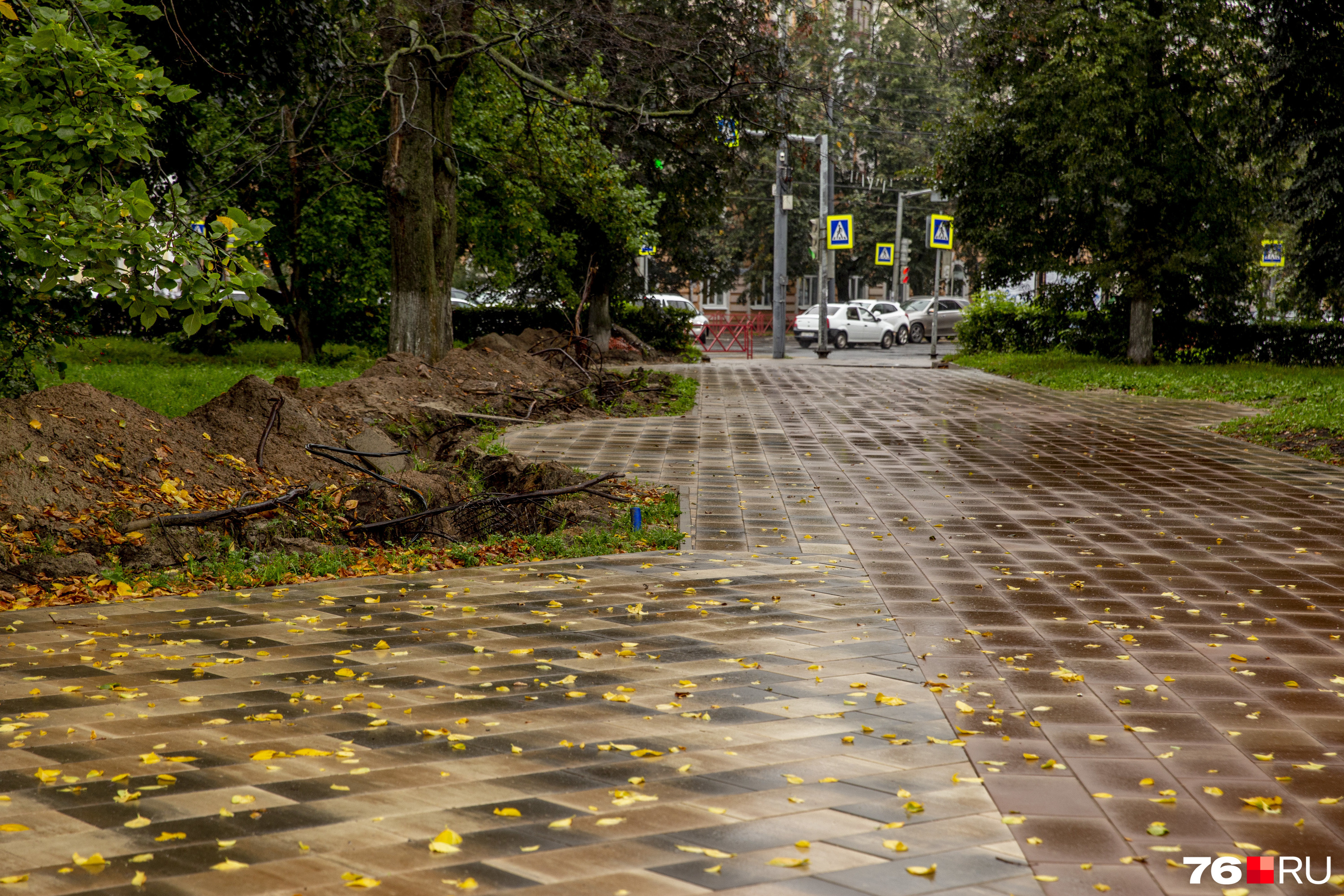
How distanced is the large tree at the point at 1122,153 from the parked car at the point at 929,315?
21123mm

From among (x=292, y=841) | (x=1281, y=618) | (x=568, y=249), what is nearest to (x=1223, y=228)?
(x=568, y=249)

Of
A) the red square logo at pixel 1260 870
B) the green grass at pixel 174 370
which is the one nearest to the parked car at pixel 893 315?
the green grass at pixel 174 370

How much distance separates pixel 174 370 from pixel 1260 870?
16.7m

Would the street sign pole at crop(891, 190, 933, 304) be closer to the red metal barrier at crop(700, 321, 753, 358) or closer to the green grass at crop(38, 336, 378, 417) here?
the red metal barrier at crop(700, 321, 753, 358)

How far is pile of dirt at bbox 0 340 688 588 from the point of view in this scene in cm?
645

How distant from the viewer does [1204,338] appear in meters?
25.7

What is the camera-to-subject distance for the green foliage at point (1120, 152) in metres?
21.6


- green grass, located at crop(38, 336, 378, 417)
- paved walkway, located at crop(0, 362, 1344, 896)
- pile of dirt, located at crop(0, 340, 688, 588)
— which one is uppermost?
green grass, located at crop(38, 336, 378, 417)

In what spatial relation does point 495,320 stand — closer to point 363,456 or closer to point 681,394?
point 681,394

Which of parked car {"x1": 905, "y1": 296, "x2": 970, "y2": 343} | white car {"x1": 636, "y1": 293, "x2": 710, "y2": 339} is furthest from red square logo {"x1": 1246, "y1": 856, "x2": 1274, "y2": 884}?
parked car {"x1": 905, "y1": 296, "x2": 970, "y2": 343}

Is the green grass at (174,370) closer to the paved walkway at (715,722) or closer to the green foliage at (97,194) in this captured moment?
the green foliage at (97,194)

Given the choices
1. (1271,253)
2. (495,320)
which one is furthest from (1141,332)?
Result: (495,320)

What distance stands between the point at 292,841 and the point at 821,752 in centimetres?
170

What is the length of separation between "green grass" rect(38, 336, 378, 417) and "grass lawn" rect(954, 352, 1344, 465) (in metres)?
10.6
